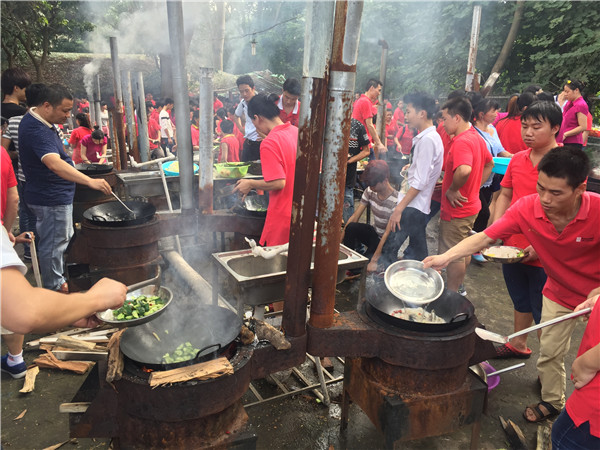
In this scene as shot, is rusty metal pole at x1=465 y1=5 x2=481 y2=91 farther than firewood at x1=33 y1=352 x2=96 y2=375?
Yes

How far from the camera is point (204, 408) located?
2.31m

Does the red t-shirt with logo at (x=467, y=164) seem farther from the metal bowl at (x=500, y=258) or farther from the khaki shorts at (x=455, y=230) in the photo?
the metal bowl at (x=500, y=258)

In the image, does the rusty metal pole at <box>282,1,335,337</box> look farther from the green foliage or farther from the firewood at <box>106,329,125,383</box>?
the green foliage

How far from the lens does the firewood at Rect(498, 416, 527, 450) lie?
10.9 feet

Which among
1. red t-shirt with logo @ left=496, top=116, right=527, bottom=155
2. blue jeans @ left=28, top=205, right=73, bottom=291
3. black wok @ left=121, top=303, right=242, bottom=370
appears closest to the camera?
black wok @ left=121, top=303, right=242, bottom=370

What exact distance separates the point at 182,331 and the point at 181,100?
2.76 m

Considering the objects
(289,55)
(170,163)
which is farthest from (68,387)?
(289,55)

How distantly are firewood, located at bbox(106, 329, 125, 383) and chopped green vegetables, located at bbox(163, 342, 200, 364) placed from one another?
0.94 feet

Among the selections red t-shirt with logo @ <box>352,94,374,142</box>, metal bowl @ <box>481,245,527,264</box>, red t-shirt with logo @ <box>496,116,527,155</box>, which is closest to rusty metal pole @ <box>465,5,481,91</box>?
red t-shirt with logo @ <box>496,116,527,155</box>

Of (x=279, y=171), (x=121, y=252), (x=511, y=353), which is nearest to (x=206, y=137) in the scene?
(x=279, y=171)

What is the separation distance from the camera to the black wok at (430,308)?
2.77 meters

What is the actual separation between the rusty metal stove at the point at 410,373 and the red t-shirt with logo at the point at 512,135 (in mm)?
5870

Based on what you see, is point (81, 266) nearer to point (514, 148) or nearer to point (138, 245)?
point (138, 245)

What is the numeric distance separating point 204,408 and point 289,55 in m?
38.3
